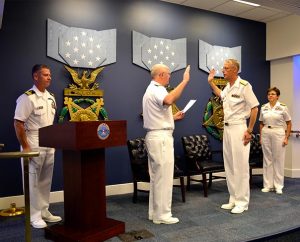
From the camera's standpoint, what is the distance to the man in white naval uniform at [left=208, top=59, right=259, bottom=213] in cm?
373

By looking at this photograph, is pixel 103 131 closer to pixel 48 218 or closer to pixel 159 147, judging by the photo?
pixel 159 147

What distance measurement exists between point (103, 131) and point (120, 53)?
2.43 meters

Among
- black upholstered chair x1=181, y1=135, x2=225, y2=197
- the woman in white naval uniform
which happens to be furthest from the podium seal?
the woman in white naval uniform

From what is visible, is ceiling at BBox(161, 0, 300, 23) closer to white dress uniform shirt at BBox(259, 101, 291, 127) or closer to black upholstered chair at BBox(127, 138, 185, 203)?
white dress uniform shirt at BBox(259, 101, 291, 127)

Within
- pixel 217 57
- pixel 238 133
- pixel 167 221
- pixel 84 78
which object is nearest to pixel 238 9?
pixel 217 57

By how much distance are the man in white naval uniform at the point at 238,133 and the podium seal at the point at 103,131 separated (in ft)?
5.63

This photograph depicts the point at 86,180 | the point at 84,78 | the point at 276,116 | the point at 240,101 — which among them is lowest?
the point at 86,180

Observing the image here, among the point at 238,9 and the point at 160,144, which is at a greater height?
the point at 238,9

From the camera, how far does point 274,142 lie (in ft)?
16.2

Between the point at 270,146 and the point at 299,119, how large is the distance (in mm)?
1512

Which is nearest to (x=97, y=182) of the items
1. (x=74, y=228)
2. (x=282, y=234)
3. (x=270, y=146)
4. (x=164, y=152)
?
(x=74, y=228)

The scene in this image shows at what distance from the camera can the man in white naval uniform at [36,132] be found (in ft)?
10.5

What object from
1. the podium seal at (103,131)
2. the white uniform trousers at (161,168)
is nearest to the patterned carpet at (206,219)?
the white uniform trousers at (161,168)

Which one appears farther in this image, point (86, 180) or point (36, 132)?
point (36, 132)
